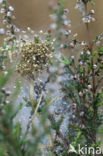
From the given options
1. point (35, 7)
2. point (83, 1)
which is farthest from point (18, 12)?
point (83, 1)

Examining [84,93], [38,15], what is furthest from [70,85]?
[38,15]

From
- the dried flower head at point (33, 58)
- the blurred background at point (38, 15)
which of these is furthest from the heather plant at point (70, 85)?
the blurred background at point (38, 15)

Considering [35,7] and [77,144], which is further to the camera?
[35,7]

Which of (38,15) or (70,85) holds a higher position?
(38,15)

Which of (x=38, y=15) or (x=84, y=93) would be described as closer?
(x=84, y=93)

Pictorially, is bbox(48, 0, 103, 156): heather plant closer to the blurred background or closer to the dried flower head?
the dried flower head

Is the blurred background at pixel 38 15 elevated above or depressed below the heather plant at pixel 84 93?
above

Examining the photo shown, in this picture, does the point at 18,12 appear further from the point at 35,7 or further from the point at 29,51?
the point at 29,51

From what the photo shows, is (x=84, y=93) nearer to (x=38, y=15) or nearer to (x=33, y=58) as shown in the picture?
(x=33, y=58)

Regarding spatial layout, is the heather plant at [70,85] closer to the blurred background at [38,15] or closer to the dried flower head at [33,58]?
the dried flower head at [33,58]
